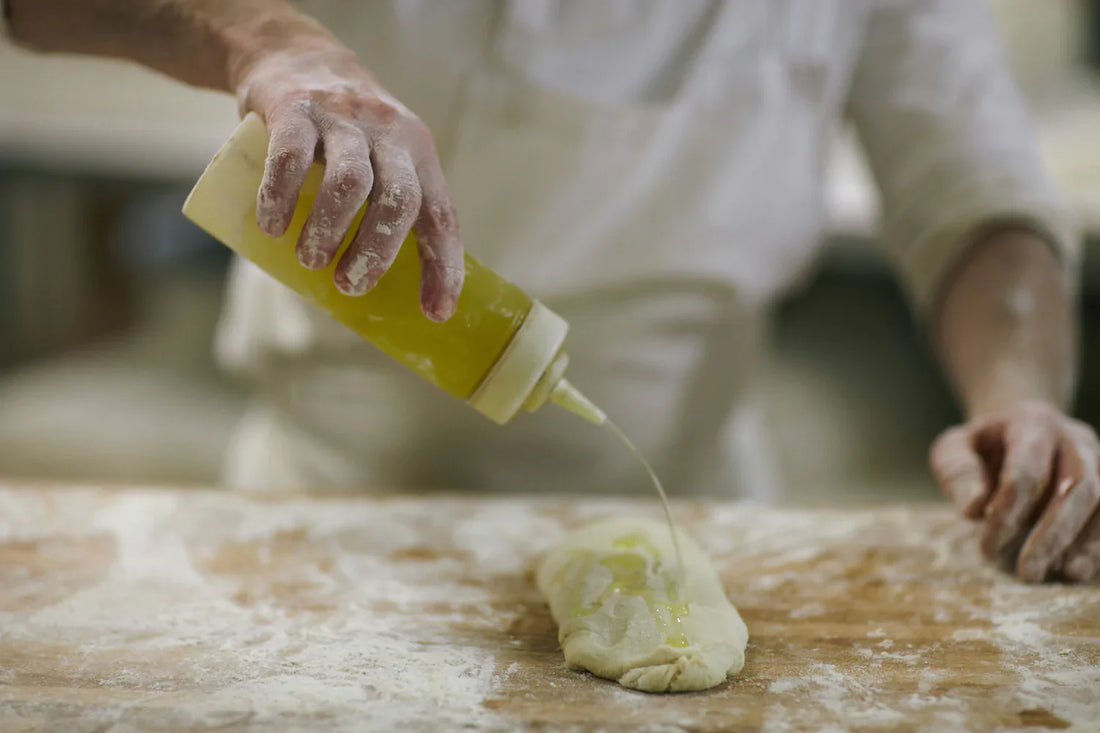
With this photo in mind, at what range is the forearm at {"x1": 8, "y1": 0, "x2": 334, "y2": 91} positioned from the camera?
0.90 metres

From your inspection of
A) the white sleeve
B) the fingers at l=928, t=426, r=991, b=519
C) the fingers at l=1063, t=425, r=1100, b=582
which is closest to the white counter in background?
the white sleeve

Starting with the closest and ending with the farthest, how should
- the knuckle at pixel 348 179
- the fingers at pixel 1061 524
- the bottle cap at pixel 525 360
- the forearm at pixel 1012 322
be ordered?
the knuckle at pixel 348 179, the bottle cap at pixel 525 360, the fingers at pixel 1061 524, the forearm at pixel 1012 322

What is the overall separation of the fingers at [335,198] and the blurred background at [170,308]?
218 cm

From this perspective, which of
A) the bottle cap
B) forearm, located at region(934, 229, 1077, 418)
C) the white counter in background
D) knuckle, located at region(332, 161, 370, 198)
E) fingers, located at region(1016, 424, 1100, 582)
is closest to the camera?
knuckle, located at region(332, 161, 370, 198)

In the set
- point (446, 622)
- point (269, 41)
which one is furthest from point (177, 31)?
point (446, 622)

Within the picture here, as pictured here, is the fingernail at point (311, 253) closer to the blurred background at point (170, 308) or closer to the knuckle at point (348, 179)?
the knuckle at point (348, 179)

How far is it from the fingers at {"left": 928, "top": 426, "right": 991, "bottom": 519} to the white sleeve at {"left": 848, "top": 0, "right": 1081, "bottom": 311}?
1.13ft

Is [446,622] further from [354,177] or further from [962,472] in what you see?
[962,472]

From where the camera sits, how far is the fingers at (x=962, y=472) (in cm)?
112

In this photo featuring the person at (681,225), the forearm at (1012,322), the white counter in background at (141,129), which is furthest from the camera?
the white counter in background at (141,129)

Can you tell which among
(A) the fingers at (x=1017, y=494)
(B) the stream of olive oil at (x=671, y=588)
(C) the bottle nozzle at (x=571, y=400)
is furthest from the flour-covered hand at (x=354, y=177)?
(A) the fingers at (x=1017, y=494)

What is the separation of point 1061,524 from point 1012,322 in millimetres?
393

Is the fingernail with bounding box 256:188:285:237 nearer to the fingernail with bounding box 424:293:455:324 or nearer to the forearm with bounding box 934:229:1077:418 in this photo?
the fingernail with bounding box 424:293:455:324

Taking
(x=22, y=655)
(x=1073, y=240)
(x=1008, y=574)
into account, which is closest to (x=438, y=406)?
(x=22, y=655)
